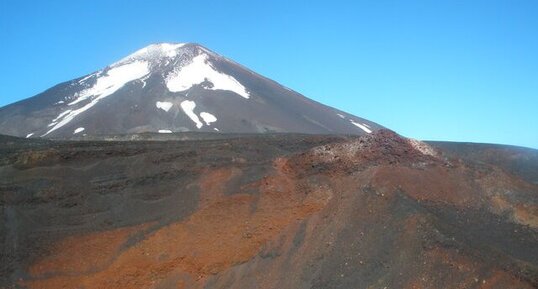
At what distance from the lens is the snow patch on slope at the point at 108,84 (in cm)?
9356

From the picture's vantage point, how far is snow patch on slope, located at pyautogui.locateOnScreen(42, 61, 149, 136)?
93562mm

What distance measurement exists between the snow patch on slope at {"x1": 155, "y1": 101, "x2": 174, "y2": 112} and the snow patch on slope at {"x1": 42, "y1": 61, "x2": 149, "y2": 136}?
12480 millimetres

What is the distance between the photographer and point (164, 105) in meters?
89.8

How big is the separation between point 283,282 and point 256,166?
578 centimetres

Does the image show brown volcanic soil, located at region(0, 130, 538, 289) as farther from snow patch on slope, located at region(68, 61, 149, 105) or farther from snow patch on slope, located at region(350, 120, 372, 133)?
snow patch on slope, located at region(68, 61, 149, 105)

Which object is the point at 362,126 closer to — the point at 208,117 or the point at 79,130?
the point at 208,117

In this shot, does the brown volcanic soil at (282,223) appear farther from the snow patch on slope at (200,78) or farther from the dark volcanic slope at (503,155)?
the snow patch on slope at (200,78)

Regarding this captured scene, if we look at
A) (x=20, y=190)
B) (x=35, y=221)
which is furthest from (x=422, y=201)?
(x=20, y=190)

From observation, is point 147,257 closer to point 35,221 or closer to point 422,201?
point 35,221

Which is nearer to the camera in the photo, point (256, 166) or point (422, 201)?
point (422, 201)

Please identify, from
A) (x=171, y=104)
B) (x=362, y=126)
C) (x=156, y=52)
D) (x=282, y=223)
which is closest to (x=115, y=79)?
(x=156, y=52)

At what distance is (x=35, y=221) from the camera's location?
1830 centimetres

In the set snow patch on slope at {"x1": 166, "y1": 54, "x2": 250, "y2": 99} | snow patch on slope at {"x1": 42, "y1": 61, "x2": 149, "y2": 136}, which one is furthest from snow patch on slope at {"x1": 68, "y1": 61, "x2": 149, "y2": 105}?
snow patch on slope at {"x1": 166, "y1": 54, "x2": 250, "y2": 99}

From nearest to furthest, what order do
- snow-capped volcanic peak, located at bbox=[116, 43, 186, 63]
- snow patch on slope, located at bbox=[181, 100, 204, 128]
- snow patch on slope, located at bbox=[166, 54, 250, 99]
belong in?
snow patch on slope, located at bbox=[181, 100, 204, 128]
snow patch on slope, located at bbox=[166, 54, 250, 99]
snow-capped volcanic peak, located at bbox=[116, 43, 186, 63]
